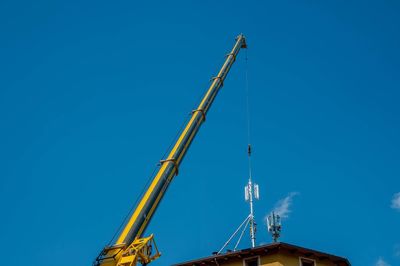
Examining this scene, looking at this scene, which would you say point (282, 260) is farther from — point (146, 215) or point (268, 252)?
point (146, 215)

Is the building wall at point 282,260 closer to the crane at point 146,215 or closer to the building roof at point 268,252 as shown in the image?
the building roof at point 268,252

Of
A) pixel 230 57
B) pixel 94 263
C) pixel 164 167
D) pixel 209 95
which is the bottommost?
pixel 94 263

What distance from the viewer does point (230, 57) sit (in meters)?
61.5

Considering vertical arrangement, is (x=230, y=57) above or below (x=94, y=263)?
above

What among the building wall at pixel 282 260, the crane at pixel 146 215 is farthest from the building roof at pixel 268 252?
the crane at pixel 146 215

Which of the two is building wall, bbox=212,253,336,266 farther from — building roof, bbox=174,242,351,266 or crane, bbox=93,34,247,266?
crane, bbox=93,34,247,266

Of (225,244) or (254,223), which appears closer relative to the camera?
(225,244)

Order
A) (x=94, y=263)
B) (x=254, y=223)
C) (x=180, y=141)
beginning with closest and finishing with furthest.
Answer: (x=94, y=263) → (x=180, y=141) → (x=254, y=223)

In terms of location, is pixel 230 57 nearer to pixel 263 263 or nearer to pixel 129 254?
pixel 263 263

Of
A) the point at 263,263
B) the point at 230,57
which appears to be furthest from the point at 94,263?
the point at 230,57

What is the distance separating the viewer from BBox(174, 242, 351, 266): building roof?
36.4m

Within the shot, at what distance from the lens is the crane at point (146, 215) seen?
28922mm

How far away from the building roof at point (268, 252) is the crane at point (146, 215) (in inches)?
285

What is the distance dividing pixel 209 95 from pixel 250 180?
34.8ft
